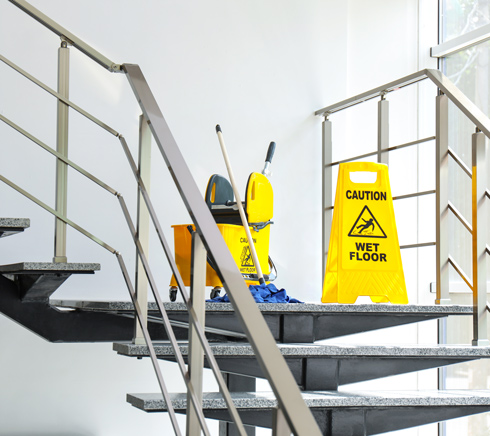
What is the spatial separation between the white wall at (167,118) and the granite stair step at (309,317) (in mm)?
1278

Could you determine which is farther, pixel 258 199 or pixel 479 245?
pixel 258 199

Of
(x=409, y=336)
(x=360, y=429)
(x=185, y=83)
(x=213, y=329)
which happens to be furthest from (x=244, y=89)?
(x=360, y=429)

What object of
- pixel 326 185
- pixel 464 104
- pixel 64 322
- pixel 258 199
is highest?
pixel 464 104

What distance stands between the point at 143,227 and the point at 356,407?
31.8 inches

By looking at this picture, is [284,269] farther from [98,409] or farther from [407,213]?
[98,409]

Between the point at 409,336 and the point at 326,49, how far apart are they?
1895 mm

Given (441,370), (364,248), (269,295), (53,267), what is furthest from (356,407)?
(441,370)

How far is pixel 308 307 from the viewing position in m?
2.27

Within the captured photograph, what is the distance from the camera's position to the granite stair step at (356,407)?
1.89 meters

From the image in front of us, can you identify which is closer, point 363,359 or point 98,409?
point 363,359

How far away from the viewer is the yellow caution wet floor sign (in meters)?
2.70

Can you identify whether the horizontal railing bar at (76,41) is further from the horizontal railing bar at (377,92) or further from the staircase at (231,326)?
the horizontal railing bar at (377,92)

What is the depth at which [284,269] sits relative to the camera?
4.20 m

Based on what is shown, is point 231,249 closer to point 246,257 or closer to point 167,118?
Result: point 246,257
